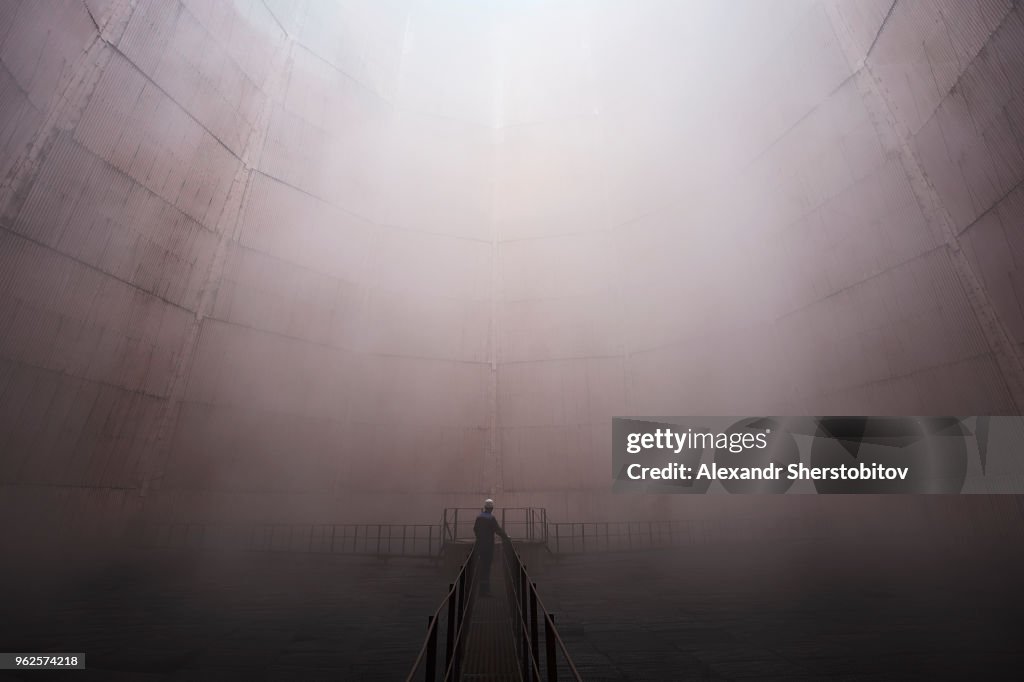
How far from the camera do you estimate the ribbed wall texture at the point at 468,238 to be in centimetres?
782

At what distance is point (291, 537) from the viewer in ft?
39.0

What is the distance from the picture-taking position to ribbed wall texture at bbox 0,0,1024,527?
308 inches

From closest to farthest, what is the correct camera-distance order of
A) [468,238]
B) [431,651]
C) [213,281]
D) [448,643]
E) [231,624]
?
[431,651], [448,643], [231,624], [213,281], [468,238]

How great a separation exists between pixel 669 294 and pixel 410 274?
7420 millimetres

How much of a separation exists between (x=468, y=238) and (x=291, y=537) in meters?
9.69

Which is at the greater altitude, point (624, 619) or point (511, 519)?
point (511, 519)

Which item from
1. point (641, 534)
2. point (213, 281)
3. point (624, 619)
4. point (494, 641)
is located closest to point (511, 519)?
point (641, 534)

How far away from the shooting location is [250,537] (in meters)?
11.5

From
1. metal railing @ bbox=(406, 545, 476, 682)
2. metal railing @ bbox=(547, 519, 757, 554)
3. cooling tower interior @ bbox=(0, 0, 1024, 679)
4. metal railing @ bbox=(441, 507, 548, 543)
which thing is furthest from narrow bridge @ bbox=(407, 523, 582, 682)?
metal railing @ bbox=(441, 507, 548, 543)

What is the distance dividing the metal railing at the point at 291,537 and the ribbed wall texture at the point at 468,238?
1.09 ft

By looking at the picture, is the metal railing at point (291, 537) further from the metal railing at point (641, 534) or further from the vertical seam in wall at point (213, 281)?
the metal railing at point (641, 534)

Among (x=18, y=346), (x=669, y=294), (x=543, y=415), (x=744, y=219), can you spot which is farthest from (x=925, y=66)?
(x=18, y=346)

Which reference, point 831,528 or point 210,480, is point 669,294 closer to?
point 831,528

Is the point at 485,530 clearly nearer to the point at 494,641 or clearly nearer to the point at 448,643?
the point at 494,641
